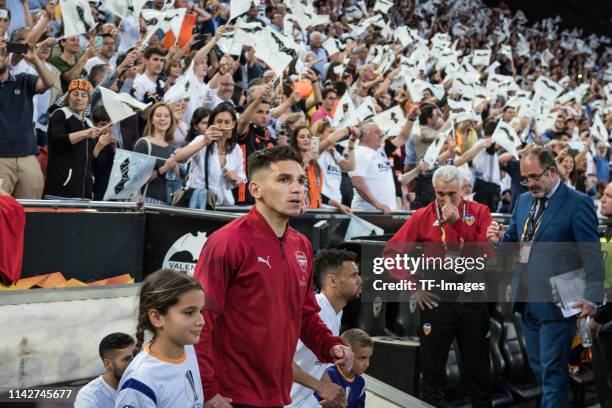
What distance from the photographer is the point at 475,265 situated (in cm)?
664

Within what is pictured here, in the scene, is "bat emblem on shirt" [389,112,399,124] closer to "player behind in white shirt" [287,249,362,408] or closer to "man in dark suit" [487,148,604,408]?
"man in dark suit" [487,148,604,408]

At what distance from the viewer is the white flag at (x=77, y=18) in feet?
26.8

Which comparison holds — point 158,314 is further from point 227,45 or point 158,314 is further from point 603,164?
point 603,164

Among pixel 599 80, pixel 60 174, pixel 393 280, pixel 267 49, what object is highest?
pixel 599 80

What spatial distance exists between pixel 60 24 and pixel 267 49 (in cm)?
287

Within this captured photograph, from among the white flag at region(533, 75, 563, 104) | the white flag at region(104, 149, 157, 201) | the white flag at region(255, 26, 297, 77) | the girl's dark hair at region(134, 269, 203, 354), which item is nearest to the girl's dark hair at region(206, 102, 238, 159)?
the white flag at region(104, 149, 157, 201)

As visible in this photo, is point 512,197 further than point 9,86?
Yes

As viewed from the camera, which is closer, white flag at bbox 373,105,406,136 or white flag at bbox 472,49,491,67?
white flag at bbox 373,105,406,136

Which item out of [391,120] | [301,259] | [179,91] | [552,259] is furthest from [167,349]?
[391,120]

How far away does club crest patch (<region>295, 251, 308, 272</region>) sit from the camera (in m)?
3.88

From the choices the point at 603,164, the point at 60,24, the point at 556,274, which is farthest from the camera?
the point at 603,164

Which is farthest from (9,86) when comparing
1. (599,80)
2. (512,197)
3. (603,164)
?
(599,80)

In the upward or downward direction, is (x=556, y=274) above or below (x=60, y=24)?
below

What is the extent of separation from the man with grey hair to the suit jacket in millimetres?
450
